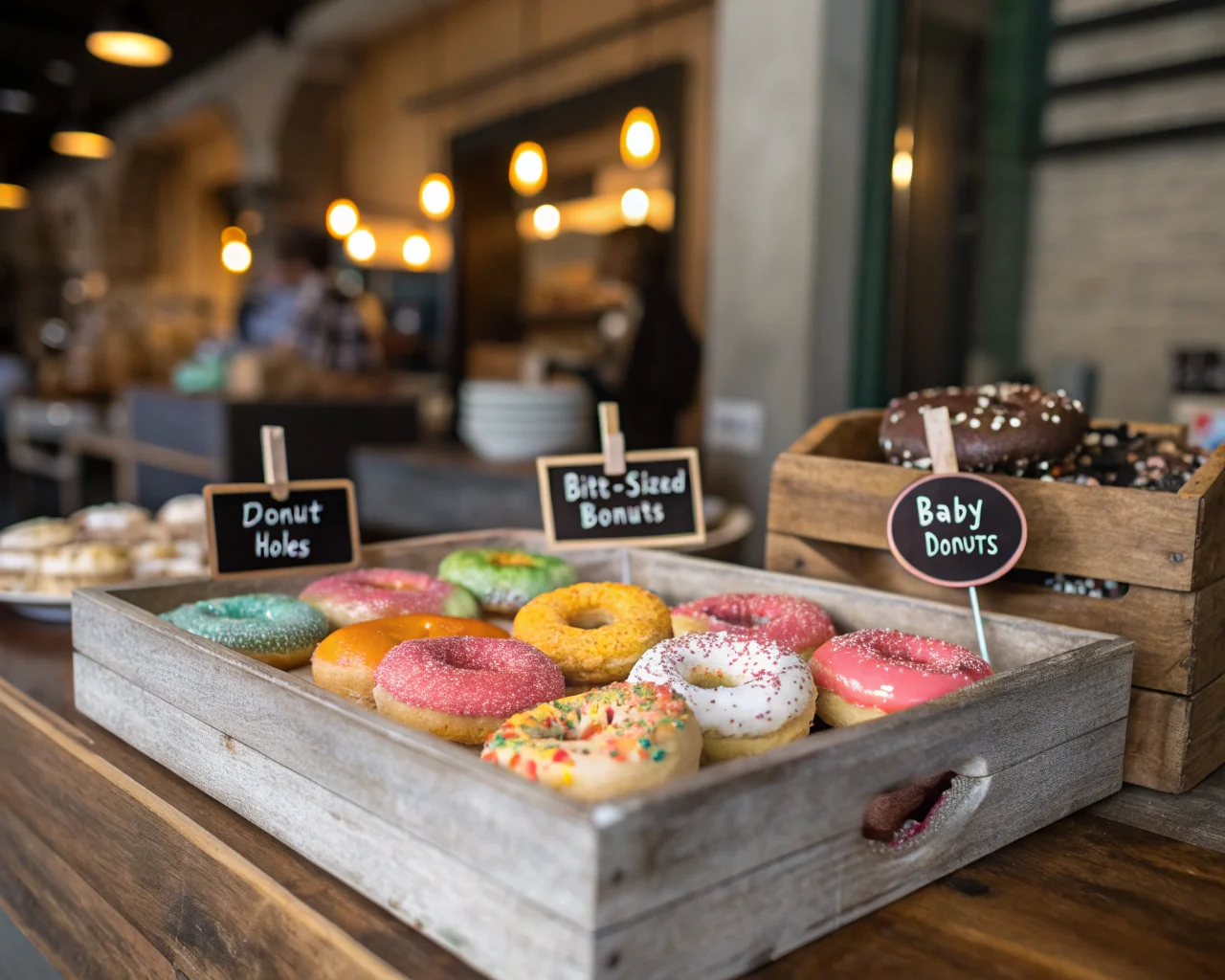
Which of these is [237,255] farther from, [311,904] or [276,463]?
[311,904]

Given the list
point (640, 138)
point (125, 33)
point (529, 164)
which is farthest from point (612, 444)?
point (125, 33)

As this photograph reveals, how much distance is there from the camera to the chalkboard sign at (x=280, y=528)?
4.31 ft

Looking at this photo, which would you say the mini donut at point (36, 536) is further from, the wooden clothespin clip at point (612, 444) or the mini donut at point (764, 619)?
the mini donut at point (764, 619)

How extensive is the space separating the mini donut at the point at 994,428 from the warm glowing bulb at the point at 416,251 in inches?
275

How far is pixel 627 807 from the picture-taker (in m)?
0.60

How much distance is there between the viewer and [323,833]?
2.65 feet

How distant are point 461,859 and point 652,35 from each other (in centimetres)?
583

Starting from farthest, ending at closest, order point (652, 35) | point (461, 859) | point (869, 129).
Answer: point (652, 35)
point (869, 129)
point (461, 859)

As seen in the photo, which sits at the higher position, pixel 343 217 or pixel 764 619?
pixel 343 217

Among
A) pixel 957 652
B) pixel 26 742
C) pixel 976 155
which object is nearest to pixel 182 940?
pixel 26 742

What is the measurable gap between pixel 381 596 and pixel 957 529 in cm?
70

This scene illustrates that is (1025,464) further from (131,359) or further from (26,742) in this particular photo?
(131,359)

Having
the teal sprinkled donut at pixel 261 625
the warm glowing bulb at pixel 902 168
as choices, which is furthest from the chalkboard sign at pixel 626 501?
the warm glowing bulb at pixel 902 168

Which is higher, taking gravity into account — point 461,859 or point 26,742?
point 461,859
